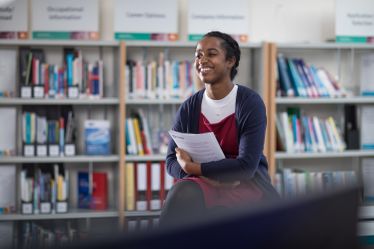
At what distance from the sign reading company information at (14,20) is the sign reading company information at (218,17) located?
1183 millimetres

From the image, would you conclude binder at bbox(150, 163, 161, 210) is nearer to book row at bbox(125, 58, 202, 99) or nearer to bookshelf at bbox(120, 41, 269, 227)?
bookshelf at bbox(120, 41, 269, 227)

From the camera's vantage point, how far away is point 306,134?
14.0 feet

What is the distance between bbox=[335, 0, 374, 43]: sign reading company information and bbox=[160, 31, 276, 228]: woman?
7.20 ft

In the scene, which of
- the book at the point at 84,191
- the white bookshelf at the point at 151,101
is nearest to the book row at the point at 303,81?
the white bookshelf at the point at 151,101

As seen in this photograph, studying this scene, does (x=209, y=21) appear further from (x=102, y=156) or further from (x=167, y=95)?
(x=102, y=156)

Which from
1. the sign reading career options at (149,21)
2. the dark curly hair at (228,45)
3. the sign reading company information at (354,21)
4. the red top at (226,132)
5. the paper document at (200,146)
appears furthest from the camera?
the sign reading company information at (354,21)

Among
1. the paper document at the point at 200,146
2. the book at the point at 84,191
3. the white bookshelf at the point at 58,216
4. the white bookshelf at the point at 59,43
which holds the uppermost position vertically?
the white bookshelf at the point at 59,43

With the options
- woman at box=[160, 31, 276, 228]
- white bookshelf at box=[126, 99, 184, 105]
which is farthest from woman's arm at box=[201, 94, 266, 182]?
white bookshelf at box=[126, 99, 184, 105]

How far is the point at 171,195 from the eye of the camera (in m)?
2.05

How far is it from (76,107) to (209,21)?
1.17 m

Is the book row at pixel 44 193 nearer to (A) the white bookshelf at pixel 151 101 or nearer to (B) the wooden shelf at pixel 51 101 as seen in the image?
(B) the wooden shelf at pixel 51 101

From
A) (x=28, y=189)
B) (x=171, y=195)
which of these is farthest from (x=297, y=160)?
(x=171, y=195)

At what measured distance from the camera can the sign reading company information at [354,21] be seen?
4.32 metres

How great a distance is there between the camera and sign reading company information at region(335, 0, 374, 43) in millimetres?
4324
